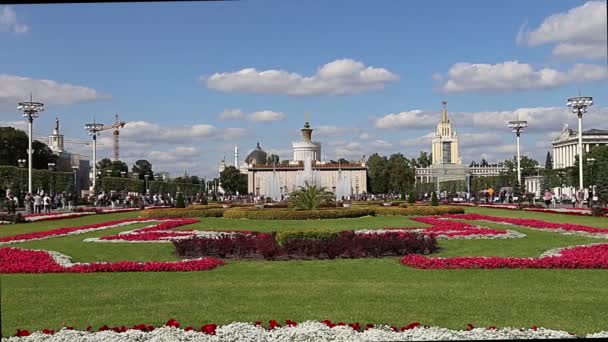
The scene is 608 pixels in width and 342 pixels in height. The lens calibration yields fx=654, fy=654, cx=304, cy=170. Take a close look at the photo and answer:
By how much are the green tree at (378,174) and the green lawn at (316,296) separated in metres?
77.1

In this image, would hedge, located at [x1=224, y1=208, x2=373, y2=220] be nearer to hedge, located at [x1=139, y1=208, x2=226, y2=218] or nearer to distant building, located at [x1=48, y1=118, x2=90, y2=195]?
hedge, located at [x1=139, y1=208, x2=226, y2=218]

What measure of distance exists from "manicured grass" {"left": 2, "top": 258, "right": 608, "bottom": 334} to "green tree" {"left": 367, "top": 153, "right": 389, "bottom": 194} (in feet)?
255

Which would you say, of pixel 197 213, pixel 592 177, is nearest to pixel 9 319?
pixel 197 213

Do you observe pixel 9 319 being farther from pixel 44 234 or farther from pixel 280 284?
pixel 44 234

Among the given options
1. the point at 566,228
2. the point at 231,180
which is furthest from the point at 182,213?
the point at 231,180

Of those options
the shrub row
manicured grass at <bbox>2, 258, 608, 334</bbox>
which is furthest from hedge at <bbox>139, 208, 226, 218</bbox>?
manicured grass at <bbox>2, 258, 608, 334</bbox>

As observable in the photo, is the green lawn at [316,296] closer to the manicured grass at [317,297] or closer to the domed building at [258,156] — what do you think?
the manicured grass at [317,297]

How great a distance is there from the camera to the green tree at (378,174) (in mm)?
87188

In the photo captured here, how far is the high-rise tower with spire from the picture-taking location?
14225 cm

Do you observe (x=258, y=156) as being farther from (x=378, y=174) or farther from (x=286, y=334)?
(x=286, y=334)

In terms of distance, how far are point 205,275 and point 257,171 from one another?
8715 cm

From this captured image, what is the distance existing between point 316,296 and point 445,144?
139 meters

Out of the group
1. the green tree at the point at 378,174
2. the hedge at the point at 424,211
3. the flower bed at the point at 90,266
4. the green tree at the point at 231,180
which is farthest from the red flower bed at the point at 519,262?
the green tree at the point at 231,180

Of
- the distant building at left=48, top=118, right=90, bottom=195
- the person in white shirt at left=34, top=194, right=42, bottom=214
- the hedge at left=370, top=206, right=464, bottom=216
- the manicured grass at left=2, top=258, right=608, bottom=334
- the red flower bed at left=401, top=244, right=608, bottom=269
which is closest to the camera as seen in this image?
the manicured grass at left=2, top=258, right=608, bottom=334
